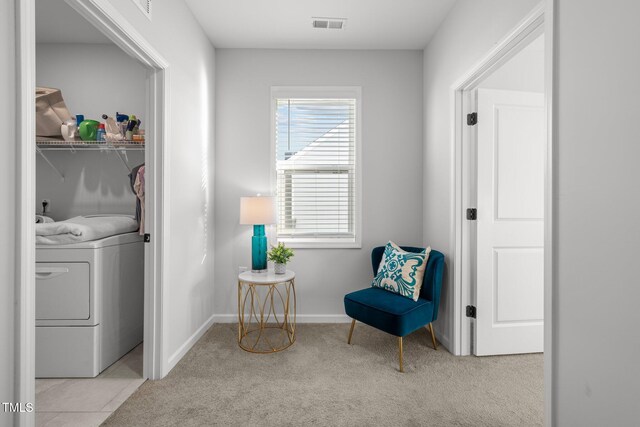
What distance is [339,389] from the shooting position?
2.05 meters

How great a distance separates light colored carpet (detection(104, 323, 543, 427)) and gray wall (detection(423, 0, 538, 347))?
0.48 metres

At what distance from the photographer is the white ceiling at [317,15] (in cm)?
252

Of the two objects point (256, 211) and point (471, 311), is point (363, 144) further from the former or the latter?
point (471, 311)

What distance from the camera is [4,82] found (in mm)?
1070

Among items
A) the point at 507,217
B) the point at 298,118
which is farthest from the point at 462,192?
the point at 298,118

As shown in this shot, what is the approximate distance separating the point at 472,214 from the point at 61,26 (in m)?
3.64

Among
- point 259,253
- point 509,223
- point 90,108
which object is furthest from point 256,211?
point 509,223

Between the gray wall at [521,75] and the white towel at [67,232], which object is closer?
the white towel at [67,232]

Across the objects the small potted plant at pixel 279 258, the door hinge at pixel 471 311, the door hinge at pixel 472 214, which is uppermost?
the door hinge at pixel 472 214

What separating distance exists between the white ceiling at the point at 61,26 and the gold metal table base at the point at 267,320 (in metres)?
2.45

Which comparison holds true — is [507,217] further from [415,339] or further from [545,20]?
[545,20]

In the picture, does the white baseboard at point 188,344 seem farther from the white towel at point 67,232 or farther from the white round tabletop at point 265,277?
the white towel at point 67,232

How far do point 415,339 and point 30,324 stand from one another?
2539 mm

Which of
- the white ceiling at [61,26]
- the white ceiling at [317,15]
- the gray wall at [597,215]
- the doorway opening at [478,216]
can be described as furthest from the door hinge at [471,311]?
the white ceiling at [61,26]
